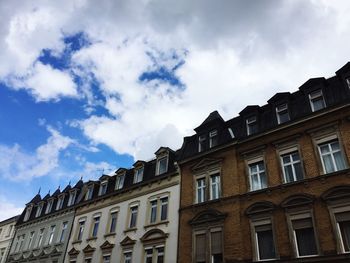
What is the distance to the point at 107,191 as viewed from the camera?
90.5 ft

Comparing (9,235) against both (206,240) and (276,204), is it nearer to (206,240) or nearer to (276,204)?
(206,240)

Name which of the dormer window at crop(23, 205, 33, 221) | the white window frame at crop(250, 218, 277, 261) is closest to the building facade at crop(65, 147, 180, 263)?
the white window frame at crop(250, 218, 277, 261)

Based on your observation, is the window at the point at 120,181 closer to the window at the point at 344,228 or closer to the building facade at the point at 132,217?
the building facade at the point at 132,217

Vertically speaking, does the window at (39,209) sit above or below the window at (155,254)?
above

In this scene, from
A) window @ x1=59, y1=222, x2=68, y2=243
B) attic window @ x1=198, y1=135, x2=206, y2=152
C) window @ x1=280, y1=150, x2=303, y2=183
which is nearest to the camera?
window @ x1=280, y1=150, x2=303, y2=183

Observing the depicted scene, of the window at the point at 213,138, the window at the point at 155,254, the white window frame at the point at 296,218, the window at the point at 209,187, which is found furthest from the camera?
the window at the point at 213,138

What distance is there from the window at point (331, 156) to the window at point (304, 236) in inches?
106

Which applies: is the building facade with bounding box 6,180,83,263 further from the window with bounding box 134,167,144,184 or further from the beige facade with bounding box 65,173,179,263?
the window with bounding box 134,167,144,184

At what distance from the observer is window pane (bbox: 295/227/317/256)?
561 inches

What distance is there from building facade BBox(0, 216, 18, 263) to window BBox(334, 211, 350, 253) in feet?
117

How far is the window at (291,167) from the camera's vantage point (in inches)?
644

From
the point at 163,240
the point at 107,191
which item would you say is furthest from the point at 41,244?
the point at 163,240

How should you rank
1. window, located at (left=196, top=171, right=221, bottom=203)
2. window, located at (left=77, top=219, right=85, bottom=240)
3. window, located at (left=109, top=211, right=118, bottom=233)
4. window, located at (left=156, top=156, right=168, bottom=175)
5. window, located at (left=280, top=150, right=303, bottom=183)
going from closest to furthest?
window, located at (left=280, top=150, right=303, bottom=183) < window, located at (left=196, top=171, right=221, bottom=203) < window, located at (left=156, top=156, right=168, bottom=175) < window, located at (left=109, top=211, right=118, bottom=233) < window, located at (left=77, top=219, right=85, bottom=240)

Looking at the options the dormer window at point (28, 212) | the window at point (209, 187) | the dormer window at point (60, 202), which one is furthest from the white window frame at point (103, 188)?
the dormer window at point (28, 212)
